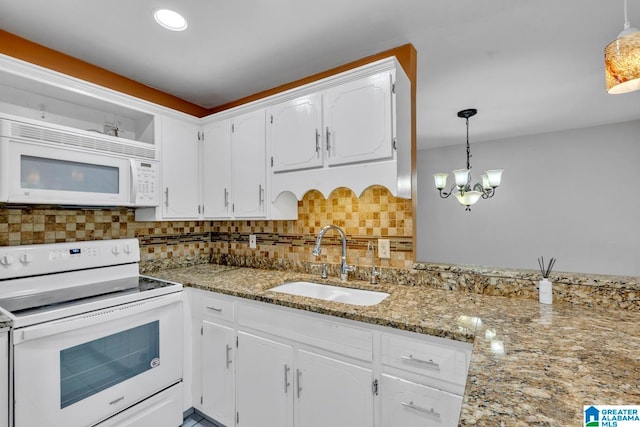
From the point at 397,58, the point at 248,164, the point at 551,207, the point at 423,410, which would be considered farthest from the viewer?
the point at 551,207

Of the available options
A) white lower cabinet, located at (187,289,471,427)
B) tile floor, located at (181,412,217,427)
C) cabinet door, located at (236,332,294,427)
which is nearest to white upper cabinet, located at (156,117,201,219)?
white lower cabinet, located at (187,289,471,427)

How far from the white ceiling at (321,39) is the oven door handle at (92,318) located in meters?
1.56

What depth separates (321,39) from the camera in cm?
182

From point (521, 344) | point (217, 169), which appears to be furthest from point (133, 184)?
point (521, 344)

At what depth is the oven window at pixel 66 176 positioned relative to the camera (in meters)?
1.61

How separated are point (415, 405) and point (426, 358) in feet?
0.66

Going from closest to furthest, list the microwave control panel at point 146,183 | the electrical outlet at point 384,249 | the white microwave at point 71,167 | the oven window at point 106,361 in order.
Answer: the oven window at point 106,361 < the white microwave at point 71,167 < the electrical outlet at point 384,249 < the microwave control panel at point 146,183

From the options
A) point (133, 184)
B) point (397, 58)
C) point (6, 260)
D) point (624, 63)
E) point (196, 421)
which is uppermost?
point (397, 58)

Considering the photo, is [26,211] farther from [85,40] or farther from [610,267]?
[610,267]

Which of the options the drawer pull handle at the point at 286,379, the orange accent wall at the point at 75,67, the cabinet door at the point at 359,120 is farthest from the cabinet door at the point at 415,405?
the orange accent wall at the point at 75,67

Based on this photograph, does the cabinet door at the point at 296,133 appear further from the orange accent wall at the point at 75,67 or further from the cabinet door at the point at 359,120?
the orange accent wall at the point at 75,67

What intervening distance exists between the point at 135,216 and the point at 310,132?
5.00 ft

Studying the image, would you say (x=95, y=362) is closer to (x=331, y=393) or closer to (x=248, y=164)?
(x=331, y=393)

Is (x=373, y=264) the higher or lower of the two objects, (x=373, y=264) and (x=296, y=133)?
the lower
